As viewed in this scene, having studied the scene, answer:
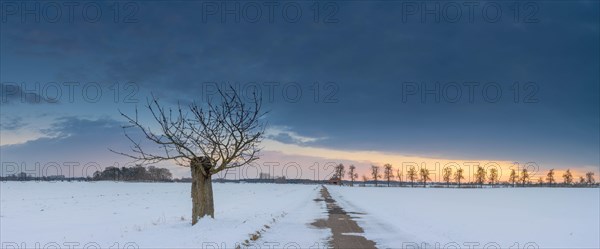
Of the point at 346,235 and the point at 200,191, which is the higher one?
the point at 200,191

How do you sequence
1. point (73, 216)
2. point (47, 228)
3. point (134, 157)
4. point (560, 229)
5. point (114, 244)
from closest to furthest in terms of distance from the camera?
1. point (114, 244)
2. point (134, 157)
3. point (47, 228)
4. point (560, 229)
5. point (73, 216)

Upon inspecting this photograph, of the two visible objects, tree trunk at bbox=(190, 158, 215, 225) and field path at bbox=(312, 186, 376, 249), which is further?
tree trunk at bbox=(190, 158, 215, 225)

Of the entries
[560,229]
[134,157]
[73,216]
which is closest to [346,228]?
[134,157]

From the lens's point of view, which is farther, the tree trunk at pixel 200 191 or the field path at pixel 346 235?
the tree trunk at pixel 200 191

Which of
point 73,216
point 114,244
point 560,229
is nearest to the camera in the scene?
point 114,244

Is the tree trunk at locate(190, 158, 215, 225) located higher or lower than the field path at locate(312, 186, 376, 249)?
higher

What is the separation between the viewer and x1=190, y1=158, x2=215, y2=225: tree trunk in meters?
18.8

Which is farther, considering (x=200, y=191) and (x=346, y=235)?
(x=200, y=191)

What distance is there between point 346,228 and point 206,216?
5626 mm

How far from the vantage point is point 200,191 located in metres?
19.1

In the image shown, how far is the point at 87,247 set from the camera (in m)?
14.6

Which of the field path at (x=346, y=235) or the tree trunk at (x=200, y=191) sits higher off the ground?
the tree trunk at (x=200, y=191)

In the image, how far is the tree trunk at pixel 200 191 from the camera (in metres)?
18.8

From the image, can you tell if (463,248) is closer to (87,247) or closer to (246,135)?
(246,135)
